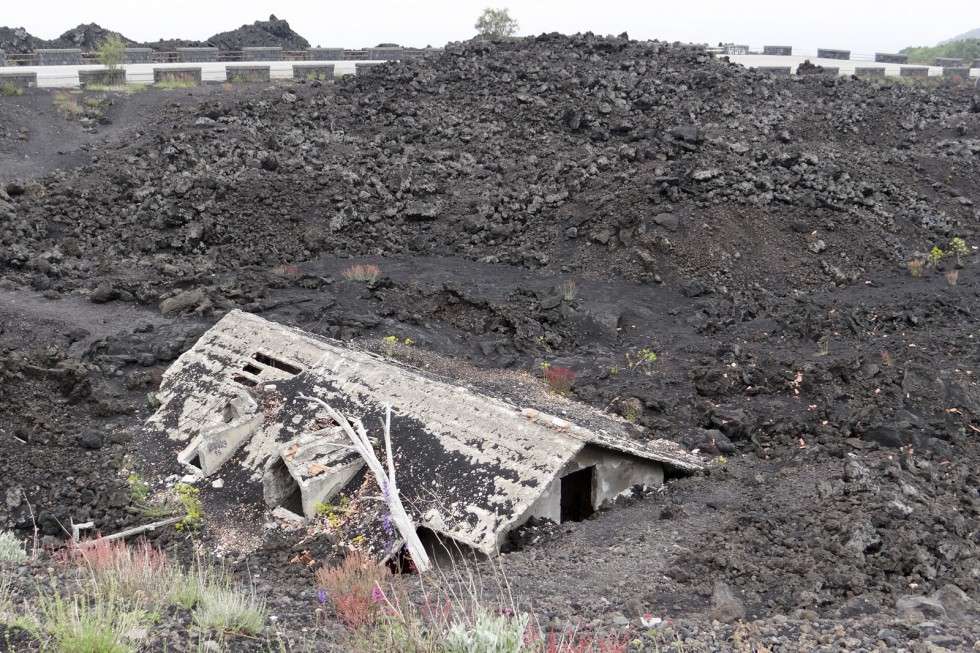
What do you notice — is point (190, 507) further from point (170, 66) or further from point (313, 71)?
point (170, 66)

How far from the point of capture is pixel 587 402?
12211 mm

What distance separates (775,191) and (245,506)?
14077 mm

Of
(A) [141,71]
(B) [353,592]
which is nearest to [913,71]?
(A) [141,71]

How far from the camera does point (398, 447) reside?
9.26 meters

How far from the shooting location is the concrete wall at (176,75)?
31125 mm

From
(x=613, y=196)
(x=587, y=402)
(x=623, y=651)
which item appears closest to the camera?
(x=623, y=651)

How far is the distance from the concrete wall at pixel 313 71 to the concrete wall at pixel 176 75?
12.0 feet

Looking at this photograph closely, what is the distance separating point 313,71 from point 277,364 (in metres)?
23.6

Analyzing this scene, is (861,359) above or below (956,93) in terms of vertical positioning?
below

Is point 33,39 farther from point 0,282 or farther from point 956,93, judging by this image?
point 956,93

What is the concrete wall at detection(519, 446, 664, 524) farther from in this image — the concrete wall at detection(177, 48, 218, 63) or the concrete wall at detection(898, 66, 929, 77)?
the concrete wall at detection(898, 66, 929, 77)

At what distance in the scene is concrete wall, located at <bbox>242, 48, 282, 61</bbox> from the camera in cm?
3722

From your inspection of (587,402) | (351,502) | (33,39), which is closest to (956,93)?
(587,402)

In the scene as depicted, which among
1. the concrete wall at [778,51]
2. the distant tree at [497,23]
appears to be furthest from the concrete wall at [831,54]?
the distant tree at [497,23]
